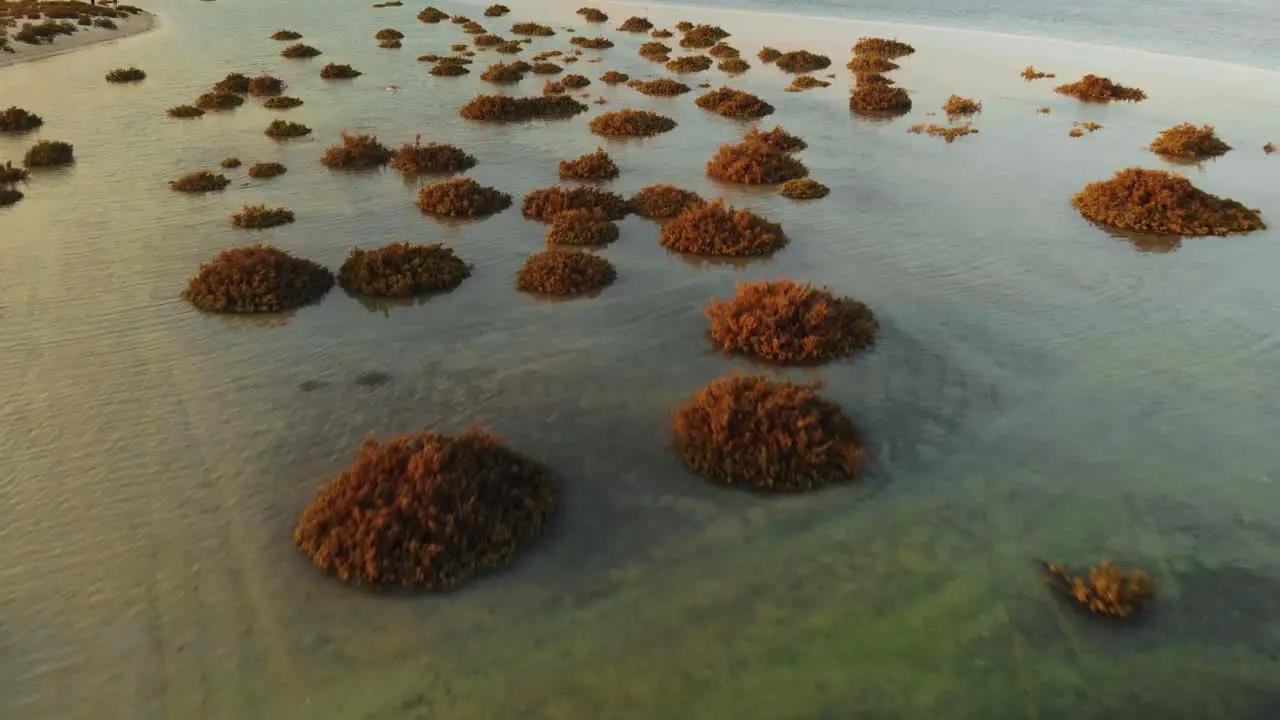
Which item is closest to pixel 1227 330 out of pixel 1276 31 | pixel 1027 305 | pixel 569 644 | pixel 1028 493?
pixel 1027 305

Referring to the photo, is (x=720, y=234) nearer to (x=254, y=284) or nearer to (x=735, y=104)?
(x=254, y=284)

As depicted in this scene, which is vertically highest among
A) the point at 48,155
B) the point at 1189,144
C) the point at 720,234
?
the point at 1189,144

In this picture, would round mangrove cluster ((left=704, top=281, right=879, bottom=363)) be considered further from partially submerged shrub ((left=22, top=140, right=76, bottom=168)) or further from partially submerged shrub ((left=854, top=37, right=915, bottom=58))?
partially submerged shrub ((left=854, top=37, right=915, bottom=58))

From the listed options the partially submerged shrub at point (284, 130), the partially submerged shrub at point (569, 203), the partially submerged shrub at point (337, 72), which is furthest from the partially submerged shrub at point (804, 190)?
the partially submerged shrub at point (337, 72)

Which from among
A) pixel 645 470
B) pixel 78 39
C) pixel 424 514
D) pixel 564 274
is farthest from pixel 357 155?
pixel 78 39

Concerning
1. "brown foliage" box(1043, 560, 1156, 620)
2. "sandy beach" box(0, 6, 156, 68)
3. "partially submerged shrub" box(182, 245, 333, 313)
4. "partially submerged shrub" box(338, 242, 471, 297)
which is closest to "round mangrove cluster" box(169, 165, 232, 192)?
"partially submerged shrub" box(182, 245, 333, 313)

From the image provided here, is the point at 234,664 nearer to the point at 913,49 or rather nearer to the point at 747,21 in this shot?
the point at 913,49
